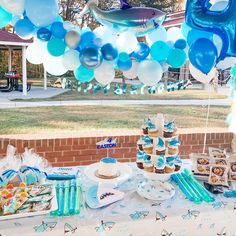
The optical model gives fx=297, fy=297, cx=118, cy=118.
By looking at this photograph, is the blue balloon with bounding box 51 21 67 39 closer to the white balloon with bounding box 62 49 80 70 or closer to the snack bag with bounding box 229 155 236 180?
the white balloon with bounding box 62 49 80 70

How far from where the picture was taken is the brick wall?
2.44 m

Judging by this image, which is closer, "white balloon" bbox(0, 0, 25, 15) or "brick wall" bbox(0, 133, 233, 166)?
"white balloon" bbox(0, 0, 25, 15)

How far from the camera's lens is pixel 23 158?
4.10 ft

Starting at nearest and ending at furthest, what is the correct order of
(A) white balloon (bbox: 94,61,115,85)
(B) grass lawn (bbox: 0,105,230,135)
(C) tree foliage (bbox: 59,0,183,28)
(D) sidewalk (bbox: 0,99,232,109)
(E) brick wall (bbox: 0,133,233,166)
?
Result: 1. (A) white balloon (bbox: 94,61,115,85)
2. (C) tree foliage (bbox: 59,0,183,28)
3. (E) brick wall (bbox: 0,133,233,166)
4. (B) grass lawn (bbox: 0,105,230,135)
5. (D) sidewalk (bbox: 0,99,232,109)

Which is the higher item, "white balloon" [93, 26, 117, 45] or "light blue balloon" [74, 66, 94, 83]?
"white balloon" [93, 26, 117, 45]

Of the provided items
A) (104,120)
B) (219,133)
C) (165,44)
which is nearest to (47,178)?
(165,44)

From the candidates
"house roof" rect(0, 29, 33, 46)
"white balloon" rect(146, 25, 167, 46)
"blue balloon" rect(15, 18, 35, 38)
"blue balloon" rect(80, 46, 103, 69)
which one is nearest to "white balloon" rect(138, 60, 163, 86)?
"white balloon" rect(146, 25, 167, 46)

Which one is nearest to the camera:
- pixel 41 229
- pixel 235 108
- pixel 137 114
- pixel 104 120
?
pixel 41 229

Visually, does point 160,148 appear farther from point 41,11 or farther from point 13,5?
point 13,5

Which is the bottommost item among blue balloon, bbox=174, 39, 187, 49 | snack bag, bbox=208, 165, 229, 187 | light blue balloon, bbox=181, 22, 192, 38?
snack bag, bbox=208, 165, 229, 187

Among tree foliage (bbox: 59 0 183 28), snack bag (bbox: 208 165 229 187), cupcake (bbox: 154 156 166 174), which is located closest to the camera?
cupcake (bbox: 154 156 166 174)

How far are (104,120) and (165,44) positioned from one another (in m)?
2.58

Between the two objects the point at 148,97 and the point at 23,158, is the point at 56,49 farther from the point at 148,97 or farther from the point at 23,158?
the point at 148,97

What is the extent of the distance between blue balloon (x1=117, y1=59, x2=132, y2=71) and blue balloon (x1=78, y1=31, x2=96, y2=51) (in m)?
0.17
